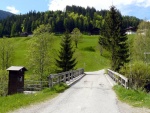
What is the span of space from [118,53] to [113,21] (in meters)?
5.37

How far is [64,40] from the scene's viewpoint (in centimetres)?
5259

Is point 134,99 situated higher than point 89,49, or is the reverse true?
point 89,49

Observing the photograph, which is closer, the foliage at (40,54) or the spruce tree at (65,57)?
the spruce tree at (65,57)

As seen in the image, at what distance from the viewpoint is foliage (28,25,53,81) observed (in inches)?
2067

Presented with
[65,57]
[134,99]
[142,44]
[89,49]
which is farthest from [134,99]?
[89,49]

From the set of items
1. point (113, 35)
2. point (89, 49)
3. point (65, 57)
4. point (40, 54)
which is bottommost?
point (65, 57)

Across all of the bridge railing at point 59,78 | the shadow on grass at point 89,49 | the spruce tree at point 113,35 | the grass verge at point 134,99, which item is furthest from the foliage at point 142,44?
the shadow on grass at point 89,49

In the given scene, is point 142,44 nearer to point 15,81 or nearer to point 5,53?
point 5,53

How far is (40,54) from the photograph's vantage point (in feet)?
175

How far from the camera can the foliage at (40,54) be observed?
52.5 meters

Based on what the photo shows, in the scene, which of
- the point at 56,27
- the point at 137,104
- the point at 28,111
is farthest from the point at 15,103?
the point at 56,27

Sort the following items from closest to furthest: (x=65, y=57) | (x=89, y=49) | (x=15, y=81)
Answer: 1. (x=15, y=81)
2. (x=65, y=57)
3. (x=89, y=49)

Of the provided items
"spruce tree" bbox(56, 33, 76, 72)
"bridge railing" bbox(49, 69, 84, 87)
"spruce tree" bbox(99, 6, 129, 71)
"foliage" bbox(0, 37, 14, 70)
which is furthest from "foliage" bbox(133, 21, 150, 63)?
"foliage" bbox(0, 37, 14, 70)

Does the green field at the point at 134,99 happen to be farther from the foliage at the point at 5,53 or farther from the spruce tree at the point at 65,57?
the foliage at the point at 5,53
